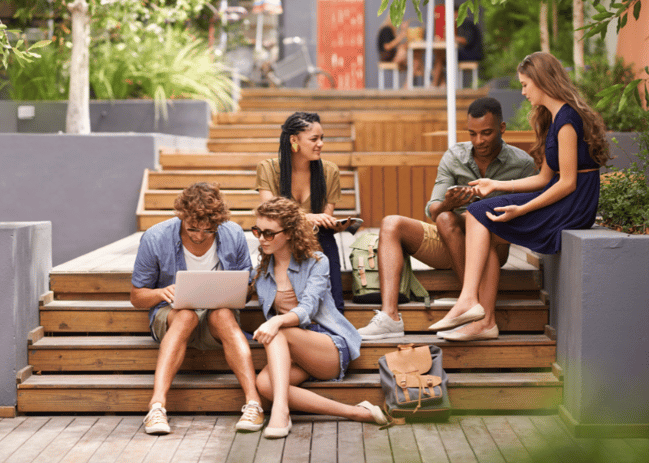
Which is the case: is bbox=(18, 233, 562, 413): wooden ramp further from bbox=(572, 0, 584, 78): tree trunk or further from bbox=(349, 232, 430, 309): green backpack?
bbox=(572, 0, 584, 78): tree trunk

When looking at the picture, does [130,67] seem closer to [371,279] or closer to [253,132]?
[253,132]

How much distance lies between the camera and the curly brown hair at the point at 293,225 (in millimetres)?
3227

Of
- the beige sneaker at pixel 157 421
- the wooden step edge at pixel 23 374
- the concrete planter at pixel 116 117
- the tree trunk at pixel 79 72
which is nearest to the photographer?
the beige sneaker at pixel 157 421

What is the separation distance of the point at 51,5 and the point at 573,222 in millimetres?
5824

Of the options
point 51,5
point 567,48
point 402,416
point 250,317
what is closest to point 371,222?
point 250,317

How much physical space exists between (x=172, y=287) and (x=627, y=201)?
220cm

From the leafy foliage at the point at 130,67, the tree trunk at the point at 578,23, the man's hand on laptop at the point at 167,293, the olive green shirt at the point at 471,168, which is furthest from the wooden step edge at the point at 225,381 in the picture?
the leafy foliage at the point at 130,67

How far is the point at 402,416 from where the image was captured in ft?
10.6

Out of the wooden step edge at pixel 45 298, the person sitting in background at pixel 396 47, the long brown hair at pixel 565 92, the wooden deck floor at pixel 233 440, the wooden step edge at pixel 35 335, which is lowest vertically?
the wooden deck floor at pixel 233 440

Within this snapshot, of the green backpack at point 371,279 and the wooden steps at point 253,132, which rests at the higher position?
the wooden steps at point 253,132

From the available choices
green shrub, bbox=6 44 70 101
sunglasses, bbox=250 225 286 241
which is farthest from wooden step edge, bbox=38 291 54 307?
green shrub, bbox=6 44 70 101

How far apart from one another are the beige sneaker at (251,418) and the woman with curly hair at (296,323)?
83 millimetres

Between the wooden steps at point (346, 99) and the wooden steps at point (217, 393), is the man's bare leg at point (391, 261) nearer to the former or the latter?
the wooden steps at point (217, 393)

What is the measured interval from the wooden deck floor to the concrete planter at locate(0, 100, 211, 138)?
429cm
